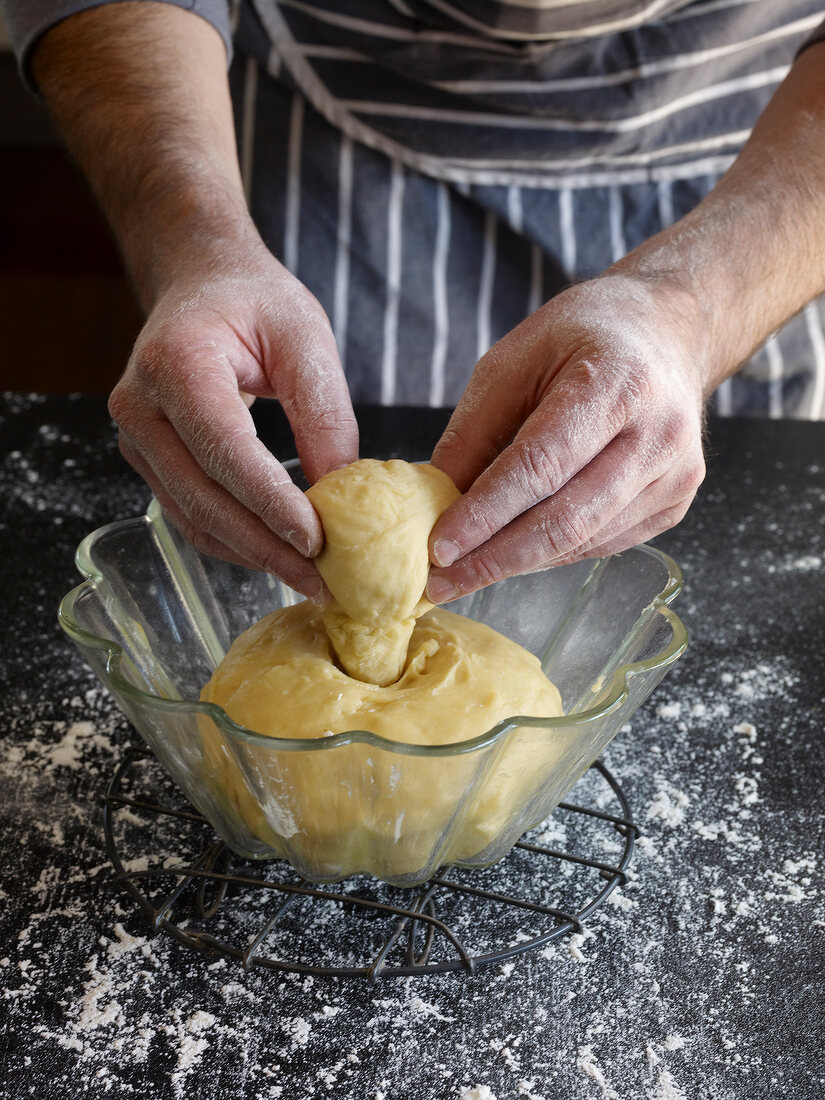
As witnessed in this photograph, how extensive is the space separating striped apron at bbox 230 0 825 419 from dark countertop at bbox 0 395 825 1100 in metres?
0.67

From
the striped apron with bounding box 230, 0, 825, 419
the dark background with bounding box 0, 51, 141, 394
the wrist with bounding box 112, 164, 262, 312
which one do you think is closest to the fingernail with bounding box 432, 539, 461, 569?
the wrist with bounding box 112, 164, 262, 312

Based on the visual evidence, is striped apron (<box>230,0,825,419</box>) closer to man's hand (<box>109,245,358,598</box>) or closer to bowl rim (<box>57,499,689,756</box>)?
man's hand (<box>109,245,358,598</box>)

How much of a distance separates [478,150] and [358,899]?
1.10m

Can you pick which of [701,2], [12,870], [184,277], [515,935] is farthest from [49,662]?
[701,2]

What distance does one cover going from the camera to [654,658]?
761mm

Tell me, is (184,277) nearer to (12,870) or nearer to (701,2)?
(12,870)

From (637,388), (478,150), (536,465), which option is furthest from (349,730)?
(478,150)

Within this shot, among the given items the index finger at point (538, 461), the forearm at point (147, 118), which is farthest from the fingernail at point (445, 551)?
the forearm at point (147, 118)

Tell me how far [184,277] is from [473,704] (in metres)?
0.49

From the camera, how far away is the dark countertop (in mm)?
661

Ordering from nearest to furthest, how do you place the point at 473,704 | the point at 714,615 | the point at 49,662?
the point at 473,704 < the point at 49,662 < the point at 714,615

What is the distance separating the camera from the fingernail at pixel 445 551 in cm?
75

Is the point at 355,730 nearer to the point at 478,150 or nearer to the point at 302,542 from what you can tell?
the point at 302,542

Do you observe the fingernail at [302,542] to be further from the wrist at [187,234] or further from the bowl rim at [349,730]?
the wrist at [187,234]
